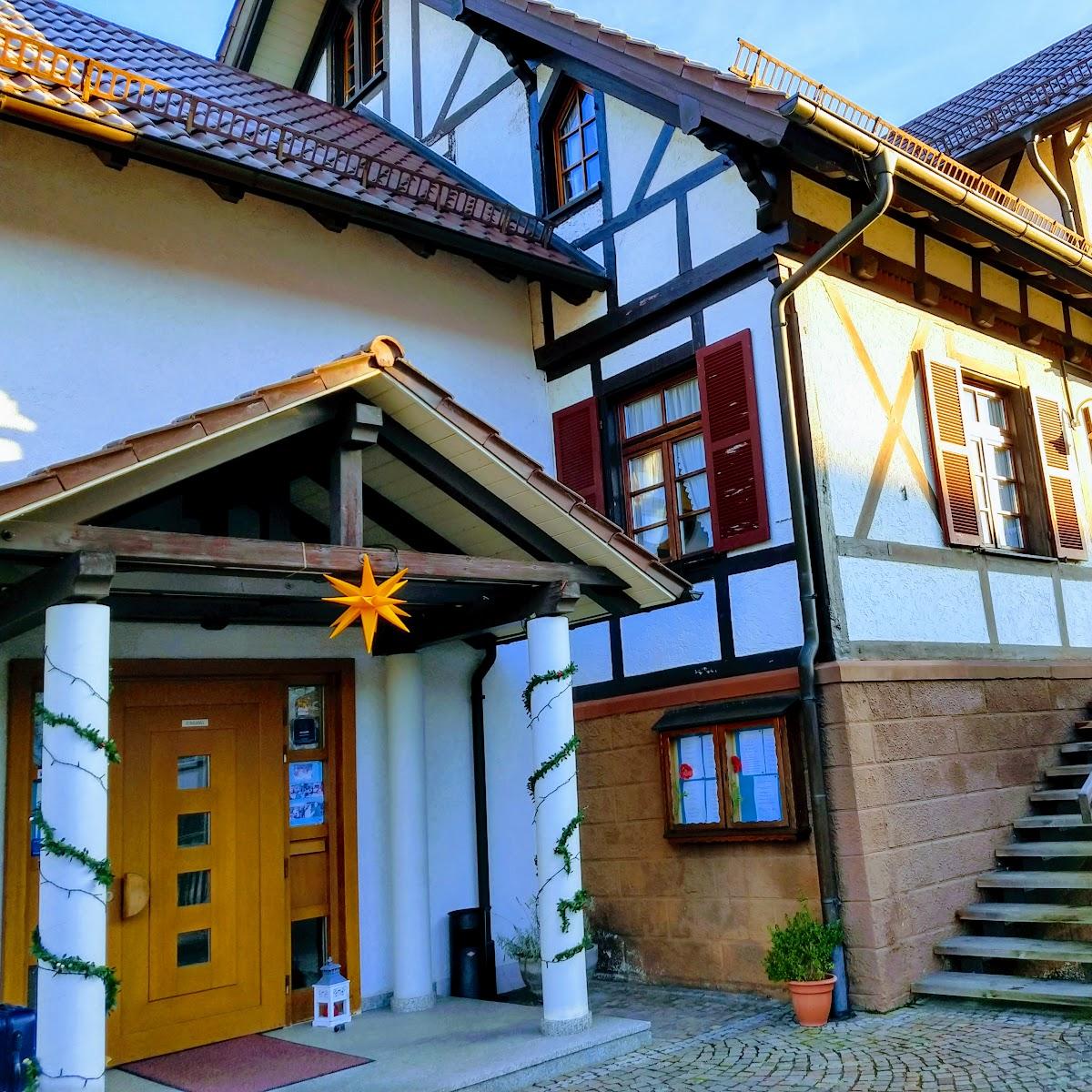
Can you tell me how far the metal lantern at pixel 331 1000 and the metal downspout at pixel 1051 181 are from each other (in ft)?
28.5

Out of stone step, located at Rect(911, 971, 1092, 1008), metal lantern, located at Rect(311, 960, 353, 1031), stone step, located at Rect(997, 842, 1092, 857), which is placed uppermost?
stone step, located at Rect(997, 842, 1092, 857)

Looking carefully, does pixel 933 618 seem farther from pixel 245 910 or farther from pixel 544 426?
pixel 245 910

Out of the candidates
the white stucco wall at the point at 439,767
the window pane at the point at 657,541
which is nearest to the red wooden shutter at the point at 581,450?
the window pane at the point at 657,541

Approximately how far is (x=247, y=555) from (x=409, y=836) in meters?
2.95

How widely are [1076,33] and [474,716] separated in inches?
390

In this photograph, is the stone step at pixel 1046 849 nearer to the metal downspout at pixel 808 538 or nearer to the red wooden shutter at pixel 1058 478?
the metal downspout at pixel 808 538

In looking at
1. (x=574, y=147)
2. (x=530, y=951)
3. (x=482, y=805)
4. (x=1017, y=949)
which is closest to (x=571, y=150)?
(x=574, y=147)

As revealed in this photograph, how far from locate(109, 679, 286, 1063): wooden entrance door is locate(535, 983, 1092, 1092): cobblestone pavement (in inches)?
85.1

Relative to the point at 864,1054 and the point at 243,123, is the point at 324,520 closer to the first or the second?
the point at 243,123

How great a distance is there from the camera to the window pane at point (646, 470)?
8.71 m

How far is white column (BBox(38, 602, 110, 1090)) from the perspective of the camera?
14.9ft

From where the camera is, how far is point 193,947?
6.77 metres

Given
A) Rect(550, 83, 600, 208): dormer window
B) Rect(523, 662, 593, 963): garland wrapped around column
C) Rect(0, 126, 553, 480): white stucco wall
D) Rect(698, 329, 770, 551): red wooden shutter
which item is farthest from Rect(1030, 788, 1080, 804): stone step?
Rect(550, 83, 600, 208): dormer window

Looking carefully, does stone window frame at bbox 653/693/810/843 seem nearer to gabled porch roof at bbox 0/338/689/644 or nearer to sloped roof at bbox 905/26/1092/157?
gabled porch roof at bbox 0/338/689/644
